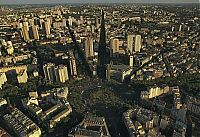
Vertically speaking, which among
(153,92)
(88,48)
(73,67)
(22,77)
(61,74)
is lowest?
(153,92)

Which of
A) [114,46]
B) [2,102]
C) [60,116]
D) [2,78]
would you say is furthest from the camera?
[114,46]

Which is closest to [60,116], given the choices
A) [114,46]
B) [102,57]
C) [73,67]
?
[73,67]

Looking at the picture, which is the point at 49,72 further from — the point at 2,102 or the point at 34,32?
the point at 34,32

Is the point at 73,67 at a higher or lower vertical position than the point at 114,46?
lower

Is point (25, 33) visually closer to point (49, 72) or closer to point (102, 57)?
point (102, 57)

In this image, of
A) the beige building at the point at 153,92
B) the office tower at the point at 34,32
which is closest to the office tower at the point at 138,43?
the beige building at the point at 153,92

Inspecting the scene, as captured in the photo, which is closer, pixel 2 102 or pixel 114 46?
pixel 2 102

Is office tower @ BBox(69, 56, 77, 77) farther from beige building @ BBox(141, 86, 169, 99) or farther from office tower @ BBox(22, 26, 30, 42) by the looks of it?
office tower @ BBox(22, 26, 30, 42)

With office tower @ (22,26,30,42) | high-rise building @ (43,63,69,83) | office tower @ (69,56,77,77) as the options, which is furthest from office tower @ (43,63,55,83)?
office tower @ (22,26,30,42)

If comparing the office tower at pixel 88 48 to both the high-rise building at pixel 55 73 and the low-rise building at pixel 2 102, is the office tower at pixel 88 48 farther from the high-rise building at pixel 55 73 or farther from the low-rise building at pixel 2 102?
the low-rise building at pixel 2 102

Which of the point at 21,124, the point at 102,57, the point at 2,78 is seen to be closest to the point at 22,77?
the point at 2,78

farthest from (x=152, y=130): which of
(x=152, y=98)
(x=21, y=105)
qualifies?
(x=21, y=105)

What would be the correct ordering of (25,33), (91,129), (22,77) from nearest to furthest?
(91,129) < (22,77) < (25,33)
